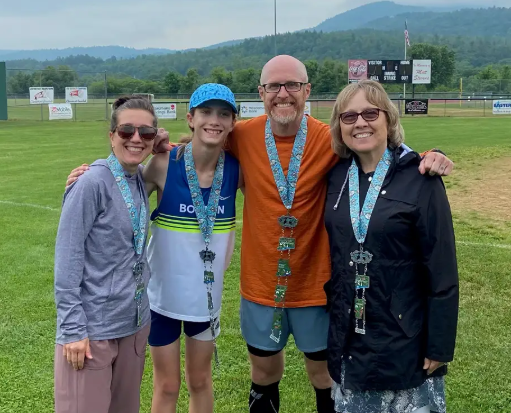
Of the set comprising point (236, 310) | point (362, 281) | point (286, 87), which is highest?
point (286, 87)

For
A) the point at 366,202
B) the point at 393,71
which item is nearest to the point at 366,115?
the point at 366,202

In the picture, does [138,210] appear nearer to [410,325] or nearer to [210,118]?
[210,118]

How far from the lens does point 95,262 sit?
272cm

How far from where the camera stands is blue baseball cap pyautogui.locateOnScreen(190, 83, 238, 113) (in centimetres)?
318

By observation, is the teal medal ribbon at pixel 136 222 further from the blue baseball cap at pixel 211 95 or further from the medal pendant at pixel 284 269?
the medal pendant at pixel 284 269

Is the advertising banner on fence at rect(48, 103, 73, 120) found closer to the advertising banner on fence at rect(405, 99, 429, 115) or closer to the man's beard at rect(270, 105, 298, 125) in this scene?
the advertising banner on fence at rect(405, 99, 429, 115)

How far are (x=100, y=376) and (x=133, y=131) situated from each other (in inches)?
48.2

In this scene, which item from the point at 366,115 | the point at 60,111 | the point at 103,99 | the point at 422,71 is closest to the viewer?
the point at 366,115

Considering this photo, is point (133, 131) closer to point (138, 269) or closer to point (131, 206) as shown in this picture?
point (131, 206)

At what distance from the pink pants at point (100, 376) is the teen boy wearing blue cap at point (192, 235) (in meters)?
0.35

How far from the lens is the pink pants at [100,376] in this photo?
2705mm

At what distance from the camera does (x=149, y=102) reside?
3100mm

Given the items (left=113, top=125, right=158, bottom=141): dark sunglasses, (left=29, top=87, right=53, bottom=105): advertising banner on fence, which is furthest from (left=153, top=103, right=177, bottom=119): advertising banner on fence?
(left=113, top=125, right=158, bottom=141): dark sunglasses

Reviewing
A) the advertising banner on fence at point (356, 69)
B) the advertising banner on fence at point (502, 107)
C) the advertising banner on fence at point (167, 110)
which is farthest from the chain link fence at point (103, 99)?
the advertising banner on fence at point (356, 69)
